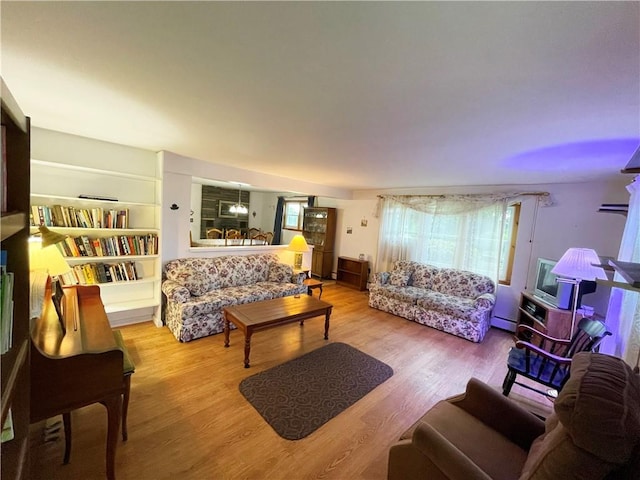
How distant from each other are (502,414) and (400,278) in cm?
335

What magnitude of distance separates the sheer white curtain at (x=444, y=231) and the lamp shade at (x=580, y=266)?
5.55 ft

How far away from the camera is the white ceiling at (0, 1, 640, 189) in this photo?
0.94 metres

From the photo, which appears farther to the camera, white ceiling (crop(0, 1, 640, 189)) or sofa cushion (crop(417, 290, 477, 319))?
sofa cushion (crop(417, 290, 477, 319))

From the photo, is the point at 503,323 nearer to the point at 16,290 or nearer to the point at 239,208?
the point at 16,290

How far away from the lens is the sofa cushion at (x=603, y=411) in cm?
80

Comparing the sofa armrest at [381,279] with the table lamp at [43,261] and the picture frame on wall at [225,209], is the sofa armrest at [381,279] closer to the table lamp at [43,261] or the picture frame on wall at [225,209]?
the table lamp at [43,261]

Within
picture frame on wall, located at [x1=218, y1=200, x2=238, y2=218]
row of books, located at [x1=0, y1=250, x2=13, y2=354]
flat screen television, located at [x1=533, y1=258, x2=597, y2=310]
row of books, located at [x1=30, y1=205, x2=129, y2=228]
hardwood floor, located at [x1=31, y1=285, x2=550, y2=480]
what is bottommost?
hardwood floor, located at [x1=31, y1=285, x2=550, y2=480]

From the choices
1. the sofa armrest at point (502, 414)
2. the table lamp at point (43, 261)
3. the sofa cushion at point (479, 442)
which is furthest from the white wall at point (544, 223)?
the sofa cushion at point (479, 442)

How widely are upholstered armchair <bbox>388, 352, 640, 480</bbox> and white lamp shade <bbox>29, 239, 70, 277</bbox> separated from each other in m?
2.61

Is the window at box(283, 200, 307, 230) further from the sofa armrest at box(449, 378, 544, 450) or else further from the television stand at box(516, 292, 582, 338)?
the sofa armrest at box(449, 378, 544, 450)

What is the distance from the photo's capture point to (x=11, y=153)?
1038 mm

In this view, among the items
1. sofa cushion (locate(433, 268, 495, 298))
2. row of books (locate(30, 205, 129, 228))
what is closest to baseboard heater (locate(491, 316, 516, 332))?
sofa cushion (locate(433, 268, 495, 298))

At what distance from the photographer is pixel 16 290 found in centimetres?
108

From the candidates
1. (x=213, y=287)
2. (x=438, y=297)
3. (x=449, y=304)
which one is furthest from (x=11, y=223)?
(x=438, y=297)
